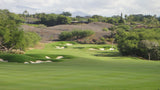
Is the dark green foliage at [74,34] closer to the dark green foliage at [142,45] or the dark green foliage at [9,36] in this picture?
the dark green foliage at [142,45]

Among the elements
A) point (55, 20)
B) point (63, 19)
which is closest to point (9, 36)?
point (63, 19)

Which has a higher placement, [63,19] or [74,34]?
[63,19]

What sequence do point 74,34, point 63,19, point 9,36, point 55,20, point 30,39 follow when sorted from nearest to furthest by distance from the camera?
point 9,36, point 30,39, point 74,34, point 63,19, point 55,20

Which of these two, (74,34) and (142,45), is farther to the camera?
(74,34)

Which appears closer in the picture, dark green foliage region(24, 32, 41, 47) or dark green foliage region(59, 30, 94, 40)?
dark green foliage region(24, 32, 41, 47)

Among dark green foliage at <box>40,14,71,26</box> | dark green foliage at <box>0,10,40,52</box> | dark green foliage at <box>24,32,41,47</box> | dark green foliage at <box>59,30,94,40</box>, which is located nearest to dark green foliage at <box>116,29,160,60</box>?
dark green foliage at <box>0,10,40,52</box>

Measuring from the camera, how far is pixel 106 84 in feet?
41.1

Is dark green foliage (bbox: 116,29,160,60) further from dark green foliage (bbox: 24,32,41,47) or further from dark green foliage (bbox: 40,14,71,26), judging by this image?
dark green foliage (bbox: 40,14,71,26)

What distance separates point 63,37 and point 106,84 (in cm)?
10137

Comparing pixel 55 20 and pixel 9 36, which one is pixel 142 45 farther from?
pixel 55 20

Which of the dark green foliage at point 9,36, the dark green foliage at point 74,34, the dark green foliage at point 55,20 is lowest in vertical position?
the dark green foliage at point 74,34

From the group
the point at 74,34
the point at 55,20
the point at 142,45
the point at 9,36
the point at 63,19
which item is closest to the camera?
the point at 9,36

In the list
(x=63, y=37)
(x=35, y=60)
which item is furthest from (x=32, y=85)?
(x=63, y=37)

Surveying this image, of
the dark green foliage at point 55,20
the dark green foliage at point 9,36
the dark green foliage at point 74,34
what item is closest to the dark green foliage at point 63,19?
the dark green foliage at point 55,20
